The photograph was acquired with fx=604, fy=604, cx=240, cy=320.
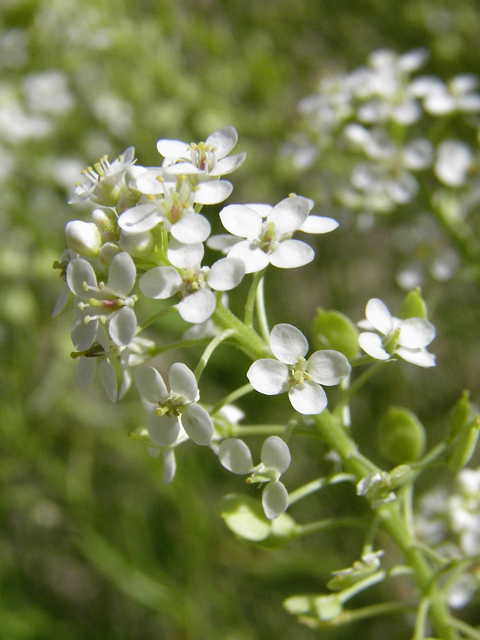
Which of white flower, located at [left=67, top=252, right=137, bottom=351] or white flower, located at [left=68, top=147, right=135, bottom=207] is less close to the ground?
white flower, located at [left=68, top=147, right=135, bottom=207]

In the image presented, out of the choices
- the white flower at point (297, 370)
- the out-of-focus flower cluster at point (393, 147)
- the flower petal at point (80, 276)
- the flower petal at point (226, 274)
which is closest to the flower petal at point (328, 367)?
the white flower at point (297, 370)

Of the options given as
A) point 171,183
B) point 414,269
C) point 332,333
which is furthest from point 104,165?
point 414,269

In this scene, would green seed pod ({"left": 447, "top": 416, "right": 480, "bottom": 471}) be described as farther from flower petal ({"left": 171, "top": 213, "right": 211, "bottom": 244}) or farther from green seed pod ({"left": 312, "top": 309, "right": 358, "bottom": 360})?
flower petal ({"left": 171, "top": 213, "right": 211, "bottom": 244})

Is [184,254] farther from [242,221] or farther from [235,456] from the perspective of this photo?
[235,456]

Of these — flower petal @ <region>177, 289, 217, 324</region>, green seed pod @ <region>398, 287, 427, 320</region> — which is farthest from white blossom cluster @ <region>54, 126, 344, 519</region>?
green seed pod @ <region>398, 287, 427, 320</region>

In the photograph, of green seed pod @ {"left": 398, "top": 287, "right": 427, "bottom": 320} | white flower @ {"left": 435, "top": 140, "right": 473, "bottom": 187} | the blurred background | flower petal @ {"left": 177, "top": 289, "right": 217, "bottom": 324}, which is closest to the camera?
flower petal @ {"left": 177, "top": 289, "right": 217, "bottom": 324}

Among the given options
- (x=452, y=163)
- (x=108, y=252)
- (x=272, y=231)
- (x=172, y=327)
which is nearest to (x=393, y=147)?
(x=452, y=163)
